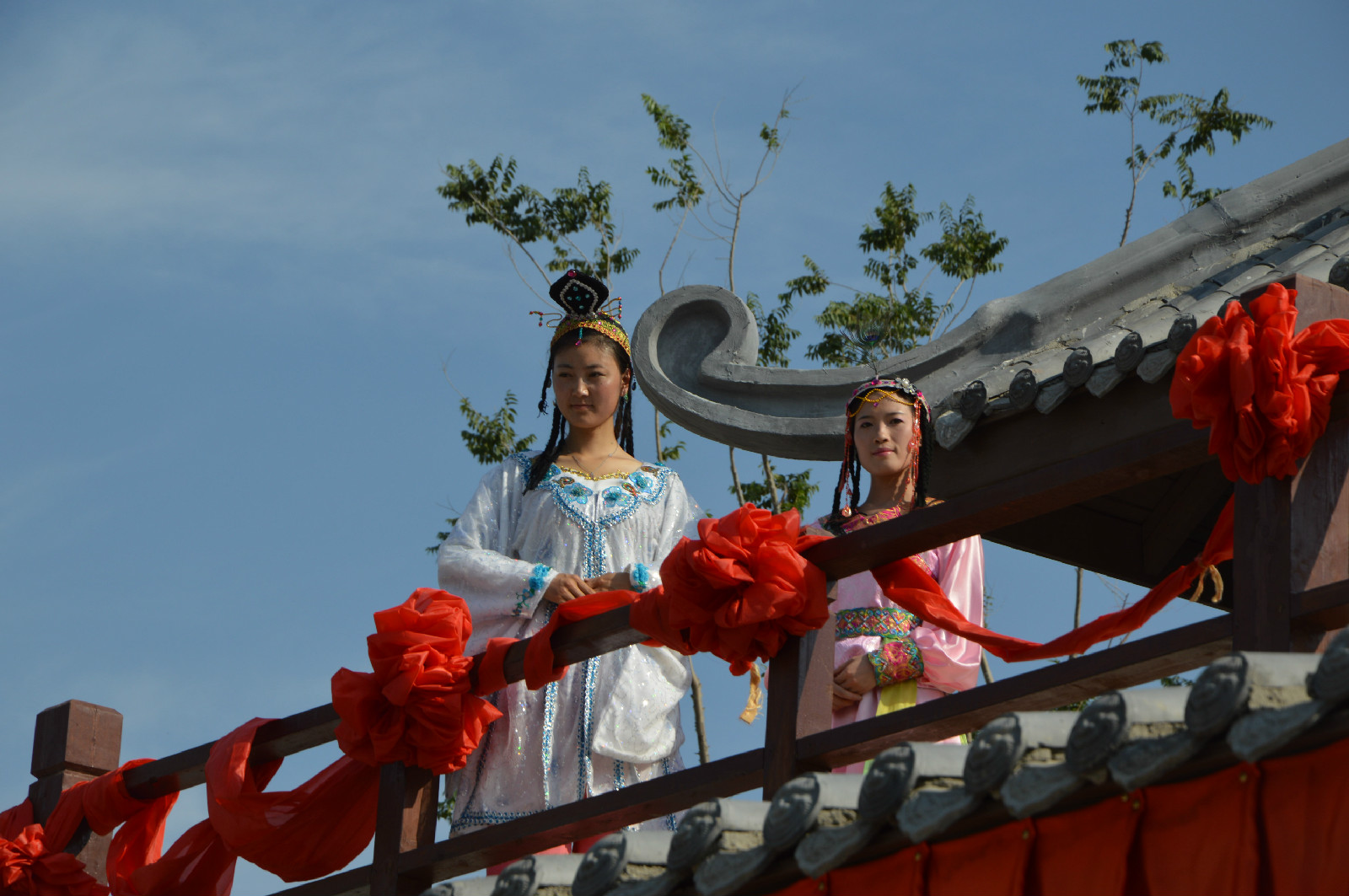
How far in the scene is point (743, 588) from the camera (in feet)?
12.4

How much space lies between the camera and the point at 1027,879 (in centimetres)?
301

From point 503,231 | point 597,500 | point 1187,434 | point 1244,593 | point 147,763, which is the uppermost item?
point 503,231

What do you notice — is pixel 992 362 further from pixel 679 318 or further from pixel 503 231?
pixel 503 231

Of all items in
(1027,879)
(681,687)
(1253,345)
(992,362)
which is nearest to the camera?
(1027,879)

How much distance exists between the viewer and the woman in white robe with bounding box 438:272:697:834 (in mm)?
4891

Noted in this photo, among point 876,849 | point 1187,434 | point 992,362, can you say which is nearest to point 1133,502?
point 992,362

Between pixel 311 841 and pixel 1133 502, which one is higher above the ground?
pixel 1133 502

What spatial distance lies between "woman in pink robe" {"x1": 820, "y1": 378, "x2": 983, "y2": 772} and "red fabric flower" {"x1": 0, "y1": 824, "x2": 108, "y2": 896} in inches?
97.6

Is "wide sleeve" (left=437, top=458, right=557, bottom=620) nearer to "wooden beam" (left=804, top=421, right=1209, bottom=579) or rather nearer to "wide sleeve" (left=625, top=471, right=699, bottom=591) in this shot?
"wide sleeve" (left=625, top=471, right=699, bottom=591)

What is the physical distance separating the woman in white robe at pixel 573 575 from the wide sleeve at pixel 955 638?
78cm

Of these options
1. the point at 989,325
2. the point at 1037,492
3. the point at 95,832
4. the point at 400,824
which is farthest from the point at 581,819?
the point at 989,325

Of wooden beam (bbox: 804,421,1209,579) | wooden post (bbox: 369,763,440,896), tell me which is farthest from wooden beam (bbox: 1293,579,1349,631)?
wooden post (bbox: 369,763,440,896)

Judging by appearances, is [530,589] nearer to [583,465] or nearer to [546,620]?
[546,620]

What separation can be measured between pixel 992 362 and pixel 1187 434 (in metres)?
2.27
